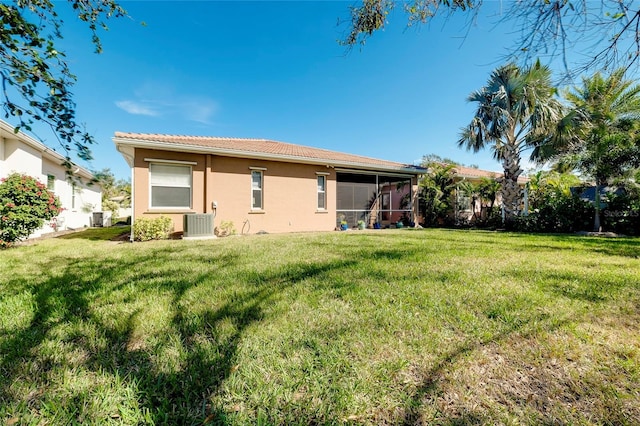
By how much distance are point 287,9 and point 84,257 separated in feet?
31.6

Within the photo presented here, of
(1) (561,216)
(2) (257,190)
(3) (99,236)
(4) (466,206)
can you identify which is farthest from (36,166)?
(1) (561,216)

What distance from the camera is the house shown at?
8914 mm

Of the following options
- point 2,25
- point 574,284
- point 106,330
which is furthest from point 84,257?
point 574,284

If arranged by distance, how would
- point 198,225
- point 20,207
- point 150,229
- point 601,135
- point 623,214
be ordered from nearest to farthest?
point 20,207 < point 150,229 < point 198,225 < point 623,214 < point 601,135

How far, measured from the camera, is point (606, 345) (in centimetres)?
201

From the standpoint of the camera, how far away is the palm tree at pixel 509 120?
420 inches

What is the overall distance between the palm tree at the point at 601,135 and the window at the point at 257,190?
41.5 ft

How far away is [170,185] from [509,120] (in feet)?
47.6

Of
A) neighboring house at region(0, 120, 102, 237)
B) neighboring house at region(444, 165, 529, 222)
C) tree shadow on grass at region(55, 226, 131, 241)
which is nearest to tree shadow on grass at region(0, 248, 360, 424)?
neighboring house at region(0, 120, 102, 237)

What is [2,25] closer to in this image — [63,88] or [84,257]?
[63,88]

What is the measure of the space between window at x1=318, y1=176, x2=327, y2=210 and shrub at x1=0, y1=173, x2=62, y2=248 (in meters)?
9.46

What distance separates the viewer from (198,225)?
28.9 ft

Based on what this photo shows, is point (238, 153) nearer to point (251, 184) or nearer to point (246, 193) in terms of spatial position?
point (251, 184)

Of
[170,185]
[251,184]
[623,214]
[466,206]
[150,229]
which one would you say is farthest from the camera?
[466,206]
